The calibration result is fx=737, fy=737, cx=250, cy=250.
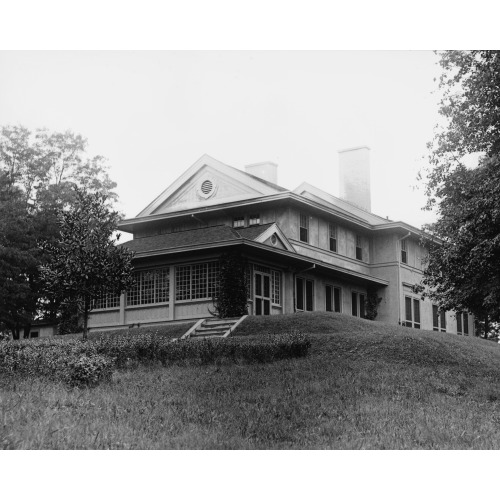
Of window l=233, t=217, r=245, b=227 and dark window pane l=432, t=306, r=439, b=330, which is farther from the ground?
window l=233, t=217, r=245, b=227

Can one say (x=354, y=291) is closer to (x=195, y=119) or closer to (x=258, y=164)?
(x=258, y=164)

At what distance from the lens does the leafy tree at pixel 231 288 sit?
22.7 m

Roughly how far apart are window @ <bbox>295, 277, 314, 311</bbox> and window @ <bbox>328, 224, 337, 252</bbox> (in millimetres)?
2687

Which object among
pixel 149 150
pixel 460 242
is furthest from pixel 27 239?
pixel 460 242

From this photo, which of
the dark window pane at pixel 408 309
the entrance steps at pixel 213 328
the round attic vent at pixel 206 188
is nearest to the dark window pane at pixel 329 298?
the dark window pane at pixel 408 309

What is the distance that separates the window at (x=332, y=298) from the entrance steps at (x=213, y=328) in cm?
785

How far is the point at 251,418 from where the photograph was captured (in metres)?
10.4

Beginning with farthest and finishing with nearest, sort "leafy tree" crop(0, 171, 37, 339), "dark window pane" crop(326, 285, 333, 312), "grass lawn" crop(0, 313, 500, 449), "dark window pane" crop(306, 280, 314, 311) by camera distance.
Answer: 1. "dark window pane" crop(326, 285, 333, 312)
2. "dark window pane" crop(306, 280, 314, 311)
3. "leafy tree" crop(0, 171, 37, 339)
4. "grass lawn" crop(0, 313, 500, 449)

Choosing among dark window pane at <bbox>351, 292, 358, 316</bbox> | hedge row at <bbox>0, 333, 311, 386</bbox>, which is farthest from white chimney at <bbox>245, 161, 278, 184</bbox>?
hedge row at <bbox>0, 333, 311, 386</bbox>

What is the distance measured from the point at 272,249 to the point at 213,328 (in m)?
3.88

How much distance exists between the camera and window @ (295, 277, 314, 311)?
2728 centimetres

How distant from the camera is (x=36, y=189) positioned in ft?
89.7

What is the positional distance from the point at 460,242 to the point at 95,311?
1366 cm

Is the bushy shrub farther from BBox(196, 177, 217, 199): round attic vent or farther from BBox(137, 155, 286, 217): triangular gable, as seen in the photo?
BBox(196, 177, 217, 199): round attic vent
